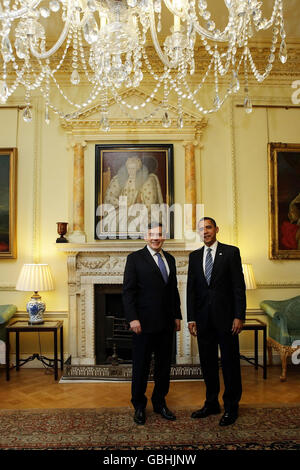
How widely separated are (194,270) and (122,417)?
132 centimetres

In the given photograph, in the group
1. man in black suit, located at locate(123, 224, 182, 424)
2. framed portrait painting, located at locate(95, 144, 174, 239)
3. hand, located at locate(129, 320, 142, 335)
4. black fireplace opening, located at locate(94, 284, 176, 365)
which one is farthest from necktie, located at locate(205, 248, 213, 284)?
black fireplace opening, located at locate(94, 284, 176, 365)

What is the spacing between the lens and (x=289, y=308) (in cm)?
410

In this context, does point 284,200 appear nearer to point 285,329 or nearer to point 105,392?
point 285,329

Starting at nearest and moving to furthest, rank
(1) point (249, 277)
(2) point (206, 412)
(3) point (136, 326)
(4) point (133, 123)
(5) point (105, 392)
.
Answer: (3) point (136, 326), (2) point (206, 412), (5) point (105, 392), (1) point (249, 277), (4) point (133, 123)

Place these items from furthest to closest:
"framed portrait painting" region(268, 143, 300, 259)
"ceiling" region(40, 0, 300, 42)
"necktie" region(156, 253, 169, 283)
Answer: "framed portrait painting" region(268, 143, 300, 259), "ceiling" region(40, 0, 300, 42), "necktie" region(156, 253, 169, 283)

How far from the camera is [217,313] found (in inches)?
115

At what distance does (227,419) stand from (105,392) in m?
1.32

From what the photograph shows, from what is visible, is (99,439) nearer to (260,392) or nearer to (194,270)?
(194,270)

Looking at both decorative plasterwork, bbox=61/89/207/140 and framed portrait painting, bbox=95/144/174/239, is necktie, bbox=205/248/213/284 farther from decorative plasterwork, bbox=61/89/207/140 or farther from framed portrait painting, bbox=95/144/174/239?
decorative plasterwork, bbox=61/89/207/140

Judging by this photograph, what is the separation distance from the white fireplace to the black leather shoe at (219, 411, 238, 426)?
150cm

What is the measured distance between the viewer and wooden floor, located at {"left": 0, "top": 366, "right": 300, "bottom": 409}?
3369 millimetres

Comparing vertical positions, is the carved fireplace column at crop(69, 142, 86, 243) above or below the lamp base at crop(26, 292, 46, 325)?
above

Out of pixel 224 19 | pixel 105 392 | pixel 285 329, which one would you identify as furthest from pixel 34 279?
pixel 224 19

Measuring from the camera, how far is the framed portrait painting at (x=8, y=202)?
15.0ft
